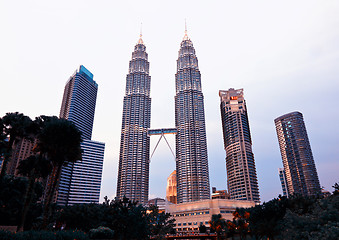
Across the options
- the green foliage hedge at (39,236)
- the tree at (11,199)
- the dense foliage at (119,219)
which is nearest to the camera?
the green foliage hedge at (39,236)

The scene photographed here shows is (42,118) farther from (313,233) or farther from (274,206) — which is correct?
(274,206)

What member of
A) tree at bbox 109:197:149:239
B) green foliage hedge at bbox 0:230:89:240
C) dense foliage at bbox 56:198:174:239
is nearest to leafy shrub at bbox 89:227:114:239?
green foliage hedge at bbox 0:230:89:240

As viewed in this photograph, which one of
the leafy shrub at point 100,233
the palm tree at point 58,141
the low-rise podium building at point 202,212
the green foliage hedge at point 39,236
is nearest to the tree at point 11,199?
the palm tree at point 58,141

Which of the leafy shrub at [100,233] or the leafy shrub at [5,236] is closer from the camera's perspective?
the leafy shrub at [5,236]

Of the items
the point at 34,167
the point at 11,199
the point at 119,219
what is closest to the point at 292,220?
the point at 119,219

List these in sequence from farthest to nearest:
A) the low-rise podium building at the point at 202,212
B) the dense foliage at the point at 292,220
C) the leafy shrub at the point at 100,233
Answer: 1. the low-rise podium building at the point at 202,212
2. the leafy shrub at the point at 100,233
3. the dense foliage at the point at 292,220

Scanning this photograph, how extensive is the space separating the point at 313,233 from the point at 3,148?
43.5 meters

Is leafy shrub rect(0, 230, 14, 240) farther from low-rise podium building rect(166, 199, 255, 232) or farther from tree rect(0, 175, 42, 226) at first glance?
low-rise podium building rect(166, 199, 255, 232)

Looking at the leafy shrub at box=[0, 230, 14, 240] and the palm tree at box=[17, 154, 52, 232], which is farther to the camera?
the palm tree at box=[17, 154, 52, 232]

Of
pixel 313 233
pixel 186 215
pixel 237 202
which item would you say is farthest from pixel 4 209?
pixel 237 202

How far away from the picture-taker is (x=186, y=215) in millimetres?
153875

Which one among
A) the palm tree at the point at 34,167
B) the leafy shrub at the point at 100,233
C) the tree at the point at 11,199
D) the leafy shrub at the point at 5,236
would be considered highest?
the palm tree at the point at 34,167

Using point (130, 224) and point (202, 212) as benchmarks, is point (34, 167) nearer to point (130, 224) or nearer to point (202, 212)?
point (130, 224)

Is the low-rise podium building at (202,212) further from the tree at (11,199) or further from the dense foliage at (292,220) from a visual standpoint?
the tree at (11,199)
